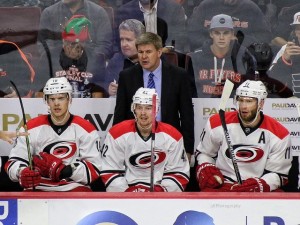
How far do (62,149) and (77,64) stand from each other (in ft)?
3.00

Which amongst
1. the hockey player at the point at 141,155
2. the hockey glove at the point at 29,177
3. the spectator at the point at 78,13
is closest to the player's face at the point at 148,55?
the hockey player at the point at 141,155

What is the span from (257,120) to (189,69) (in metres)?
0.85

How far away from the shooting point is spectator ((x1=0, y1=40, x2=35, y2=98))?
7.29 meters

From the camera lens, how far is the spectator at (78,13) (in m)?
7.25

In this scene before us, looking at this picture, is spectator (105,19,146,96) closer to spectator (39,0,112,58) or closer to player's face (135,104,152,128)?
spectator (39,0,112,58)

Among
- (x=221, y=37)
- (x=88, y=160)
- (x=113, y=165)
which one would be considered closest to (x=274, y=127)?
(x=221, y=37)

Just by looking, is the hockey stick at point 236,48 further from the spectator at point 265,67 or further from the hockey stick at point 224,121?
the hockey stick at point 224,121

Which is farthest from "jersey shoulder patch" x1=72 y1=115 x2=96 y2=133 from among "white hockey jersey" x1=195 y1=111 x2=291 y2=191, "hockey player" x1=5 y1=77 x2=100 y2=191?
"white hockey jersey" x1=195 y1=111 x2=291 y2=191

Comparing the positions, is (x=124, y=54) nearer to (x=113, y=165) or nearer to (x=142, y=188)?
(x=113, y=165)

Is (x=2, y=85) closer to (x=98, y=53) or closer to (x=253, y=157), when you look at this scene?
(x=98, y=53)

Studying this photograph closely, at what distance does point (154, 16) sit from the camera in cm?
723

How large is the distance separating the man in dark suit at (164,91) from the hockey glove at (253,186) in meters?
Answer: 0.59

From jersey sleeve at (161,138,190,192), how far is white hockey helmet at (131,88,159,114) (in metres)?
0.32

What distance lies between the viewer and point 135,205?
17.6 feet
